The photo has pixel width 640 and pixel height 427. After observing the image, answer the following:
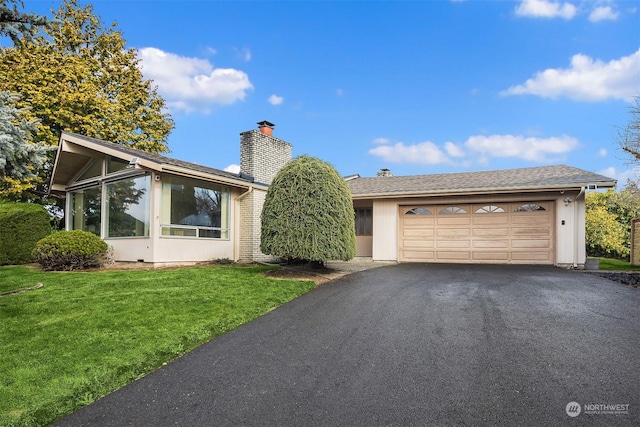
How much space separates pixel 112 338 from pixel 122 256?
760 centimetres

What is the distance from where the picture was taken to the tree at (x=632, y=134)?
12273 mm

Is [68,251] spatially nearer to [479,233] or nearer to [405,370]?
[405,370]

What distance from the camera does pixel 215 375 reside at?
3.50m

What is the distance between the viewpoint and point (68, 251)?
32.5ft

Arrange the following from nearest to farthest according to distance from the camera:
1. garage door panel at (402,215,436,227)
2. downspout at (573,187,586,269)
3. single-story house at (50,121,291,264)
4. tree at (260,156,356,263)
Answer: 1. tree at (260,156,356,263)
2. single-story house at (50,121,291,264)
3. downspout at (573,187,586,269)
4. garage door panel at (402,215,436,227)

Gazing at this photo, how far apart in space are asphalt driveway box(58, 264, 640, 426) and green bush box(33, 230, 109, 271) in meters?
7.47

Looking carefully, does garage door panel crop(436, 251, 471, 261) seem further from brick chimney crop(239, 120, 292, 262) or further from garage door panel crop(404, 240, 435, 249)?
brick chimney crop(239, 120, 292, 262)

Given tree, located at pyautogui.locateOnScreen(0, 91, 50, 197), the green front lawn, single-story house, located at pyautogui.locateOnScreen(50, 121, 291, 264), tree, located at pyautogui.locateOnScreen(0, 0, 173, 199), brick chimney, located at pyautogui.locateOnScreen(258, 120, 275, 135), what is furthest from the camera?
tree, located at pyautogui.locateOnScreen(0, 0, 173, 199)

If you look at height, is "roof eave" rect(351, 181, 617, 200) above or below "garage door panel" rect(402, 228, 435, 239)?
above

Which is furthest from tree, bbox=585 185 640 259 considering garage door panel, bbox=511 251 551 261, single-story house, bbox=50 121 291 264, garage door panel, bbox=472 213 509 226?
single-story house, bbox=50 121 291 264

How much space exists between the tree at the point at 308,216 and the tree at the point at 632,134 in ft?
35.5

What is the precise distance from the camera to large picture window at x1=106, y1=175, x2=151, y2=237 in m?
10.4

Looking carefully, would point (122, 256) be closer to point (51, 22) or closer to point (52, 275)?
point (52, 275)

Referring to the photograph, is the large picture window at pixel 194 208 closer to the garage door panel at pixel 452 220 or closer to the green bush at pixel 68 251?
the green bush at pixel 68 251
